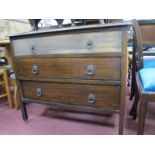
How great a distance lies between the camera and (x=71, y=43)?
1.07 metres

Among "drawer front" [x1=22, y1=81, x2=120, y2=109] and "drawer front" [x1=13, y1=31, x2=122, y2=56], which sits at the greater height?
"drawer front" [x1=13, y1=31, x2=122, y2=56]

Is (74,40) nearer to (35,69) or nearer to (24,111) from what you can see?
(35,69)

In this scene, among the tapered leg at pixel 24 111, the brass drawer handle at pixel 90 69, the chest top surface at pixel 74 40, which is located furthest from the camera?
the tapered leg at pixel 24 111

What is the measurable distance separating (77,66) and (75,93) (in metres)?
0.22

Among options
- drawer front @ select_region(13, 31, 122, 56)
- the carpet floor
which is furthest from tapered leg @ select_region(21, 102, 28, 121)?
drawer front @ select_region(13, 31, 122, 56)

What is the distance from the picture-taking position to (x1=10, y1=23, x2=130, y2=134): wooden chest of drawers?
979 mm

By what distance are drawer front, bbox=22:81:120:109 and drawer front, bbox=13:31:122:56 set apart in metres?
0.27

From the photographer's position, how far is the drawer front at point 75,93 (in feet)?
3.54

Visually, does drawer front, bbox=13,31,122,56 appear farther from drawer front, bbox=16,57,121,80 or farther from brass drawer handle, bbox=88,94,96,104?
brass drawer handle, bbox=88,94,96,104

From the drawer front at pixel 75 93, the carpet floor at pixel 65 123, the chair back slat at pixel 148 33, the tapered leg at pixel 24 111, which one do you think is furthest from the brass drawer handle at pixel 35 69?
the chair back slat at pixel 148 33

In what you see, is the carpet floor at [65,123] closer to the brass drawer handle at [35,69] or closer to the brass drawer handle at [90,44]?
the brass drawer handle at [35,69]

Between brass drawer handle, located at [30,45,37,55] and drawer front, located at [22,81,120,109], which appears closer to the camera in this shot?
drawer front, located at [22,81,120,109]

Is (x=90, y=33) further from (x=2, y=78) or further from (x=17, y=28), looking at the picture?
(x=17, y=28)
